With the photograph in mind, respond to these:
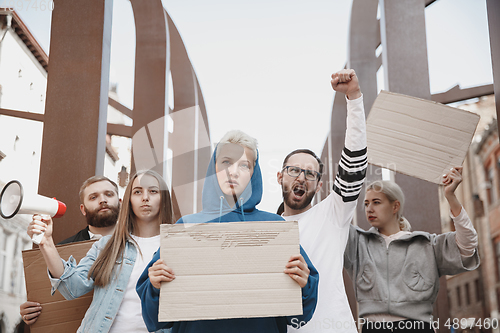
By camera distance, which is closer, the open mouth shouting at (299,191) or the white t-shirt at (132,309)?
the white t-shirt at (132,309)

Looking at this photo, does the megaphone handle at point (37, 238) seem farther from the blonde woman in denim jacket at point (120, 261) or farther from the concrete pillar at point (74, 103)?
the concrete pillar at point (74, 103)

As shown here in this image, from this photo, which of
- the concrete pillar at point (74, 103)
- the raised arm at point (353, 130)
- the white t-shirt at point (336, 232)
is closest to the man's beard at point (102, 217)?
the concrete pillar at point (74, 103)

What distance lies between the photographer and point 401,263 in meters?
2.79

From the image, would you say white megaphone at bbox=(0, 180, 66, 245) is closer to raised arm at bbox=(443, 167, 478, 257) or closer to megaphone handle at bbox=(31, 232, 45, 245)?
megaphone handle at bbox=(31, 232, 45, 245)

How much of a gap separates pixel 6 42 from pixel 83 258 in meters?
12.0

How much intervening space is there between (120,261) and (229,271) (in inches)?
35.4

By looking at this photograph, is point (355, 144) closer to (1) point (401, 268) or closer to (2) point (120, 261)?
(1) point (401, 268)

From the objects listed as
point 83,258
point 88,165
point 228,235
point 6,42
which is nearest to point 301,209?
point 228,235

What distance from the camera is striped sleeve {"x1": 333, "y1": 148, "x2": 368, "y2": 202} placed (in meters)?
2.25

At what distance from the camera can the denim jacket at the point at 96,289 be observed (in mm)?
2246

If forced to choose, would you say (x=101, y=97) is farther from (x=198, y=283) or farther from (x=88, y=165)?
(x=198, y=283)

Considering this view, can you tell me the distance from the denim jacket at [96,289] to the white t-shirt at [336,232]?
781mm

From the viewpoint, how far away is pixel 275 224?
1755 mm

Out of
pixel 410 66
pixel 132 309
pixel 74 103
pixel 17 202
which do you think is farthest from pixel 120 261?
pixel 410 66
